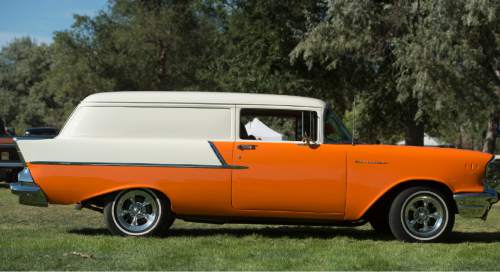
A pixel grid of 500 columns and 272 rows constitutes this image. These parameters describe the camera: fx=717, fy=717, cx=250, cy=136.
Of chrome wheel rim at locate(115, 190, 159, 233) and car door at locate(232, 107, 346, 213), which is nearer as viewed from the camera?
car door at locate(232, 107, 346, 213)

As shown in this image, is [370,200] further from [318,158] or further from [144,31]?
[144,31]

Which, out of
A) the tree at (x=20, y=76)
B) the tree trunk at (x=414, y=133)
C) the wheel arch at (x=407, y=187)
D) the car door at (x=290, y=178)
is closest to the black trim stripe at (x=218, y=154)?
the car door at (x=290, y=178)

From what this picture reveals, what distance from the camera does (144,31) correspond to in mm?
47656

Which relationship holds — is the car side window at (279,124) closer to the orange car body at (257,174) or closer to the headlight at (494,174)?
the orange car body at (257,174)

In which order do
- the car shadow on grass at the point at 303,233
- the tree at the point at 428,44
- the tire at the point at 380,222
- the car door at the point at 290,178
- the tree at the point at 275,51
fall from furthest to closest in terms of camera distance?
the tree at the point at 275,51
the tree at the point at 428,44
the tire at the point at 380,222
the car shadow on grass at the point at 303,233
the car door at the point at 290,178

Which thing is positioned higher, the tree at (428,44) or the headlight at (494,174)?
the tree at (428,44)

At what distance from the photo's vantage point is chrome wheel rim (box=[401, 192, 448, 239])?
8.53 m

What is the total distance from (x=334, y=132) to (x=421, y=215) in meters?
1.43

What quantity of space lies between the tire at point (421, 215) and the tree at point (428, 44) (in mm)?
10060

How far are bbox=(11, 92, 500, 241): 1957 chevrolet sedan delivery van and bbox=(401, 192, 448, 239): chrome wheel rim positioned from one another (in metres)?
0.01

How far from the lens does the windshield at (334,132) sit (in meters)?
8.62

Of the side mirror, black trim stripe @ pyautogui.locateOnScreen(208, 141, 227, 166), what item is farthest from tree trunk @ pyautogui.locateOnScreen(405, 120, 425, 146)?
black trim stripe @ pyautogui.locateOnScreen(208, 141, 227, 166)

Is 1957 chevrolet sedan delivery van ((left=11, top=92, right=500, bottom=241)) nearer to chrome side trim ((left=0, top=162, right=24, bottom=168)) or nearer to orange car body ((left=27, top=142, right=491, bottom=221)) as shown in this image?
orange car body ((left=27, top=142, right=491, bottom=221))

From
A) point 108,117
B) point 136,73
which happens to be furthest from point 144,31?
point 108,117
